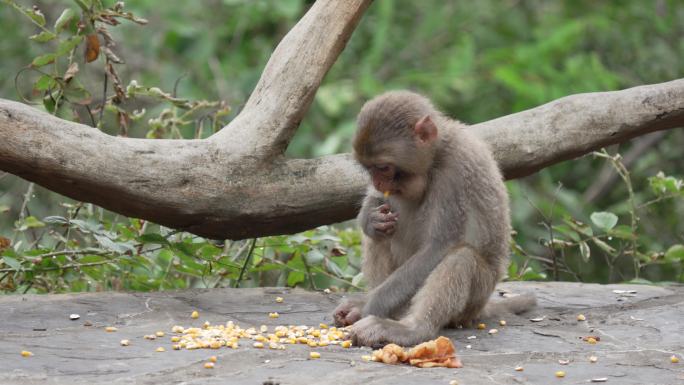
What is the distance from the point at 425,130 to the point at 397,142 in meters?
0.21

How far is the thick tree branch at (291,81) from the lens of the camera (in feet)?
22.0

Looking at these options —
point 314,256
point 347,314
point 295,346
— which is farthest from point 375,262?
point 314,256

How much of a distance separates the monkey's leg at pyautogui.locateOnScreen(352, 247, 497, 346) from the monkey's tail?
48cm

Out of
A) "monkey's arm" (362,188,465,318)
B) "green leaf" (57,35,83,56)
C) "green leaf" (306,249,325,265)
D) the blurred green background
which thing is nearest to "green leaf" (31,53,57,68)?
"green leaf" (57,35,83,56)

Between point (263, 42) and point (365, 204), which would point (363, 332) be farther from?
point (263, 42)

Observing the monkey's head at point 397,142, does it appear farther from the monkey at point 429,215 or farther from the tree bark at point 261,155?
the tree bark at point 261,155

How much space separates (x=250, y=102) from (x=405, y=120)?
123 cm

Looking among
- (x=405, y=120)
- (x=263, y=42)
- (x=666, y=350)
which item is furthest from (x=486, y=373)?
(x=263, y=42)

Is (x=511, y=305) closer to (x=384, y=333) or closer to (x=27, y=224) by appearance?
(x=384, y=333)

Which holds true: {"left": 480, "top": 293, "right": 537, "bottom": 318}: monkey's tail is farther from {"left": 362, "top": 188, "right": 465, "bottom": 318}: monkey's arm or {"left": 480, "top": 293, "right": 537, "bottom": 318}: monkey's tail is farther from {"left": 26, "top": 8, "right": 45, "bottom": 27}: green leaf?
{"left": 26, "top": 8, "right": 45, "bottom": 27}: green leaf

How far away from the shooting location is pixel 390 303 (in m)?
6.26

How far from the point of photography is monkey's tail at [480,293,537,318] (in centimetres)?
682

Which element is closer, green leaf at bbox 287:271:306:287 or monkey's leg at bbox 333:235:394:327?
monkey's leg at bbox 333:235:394:327

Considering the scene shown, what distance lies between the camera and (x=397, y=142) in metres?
6.20
